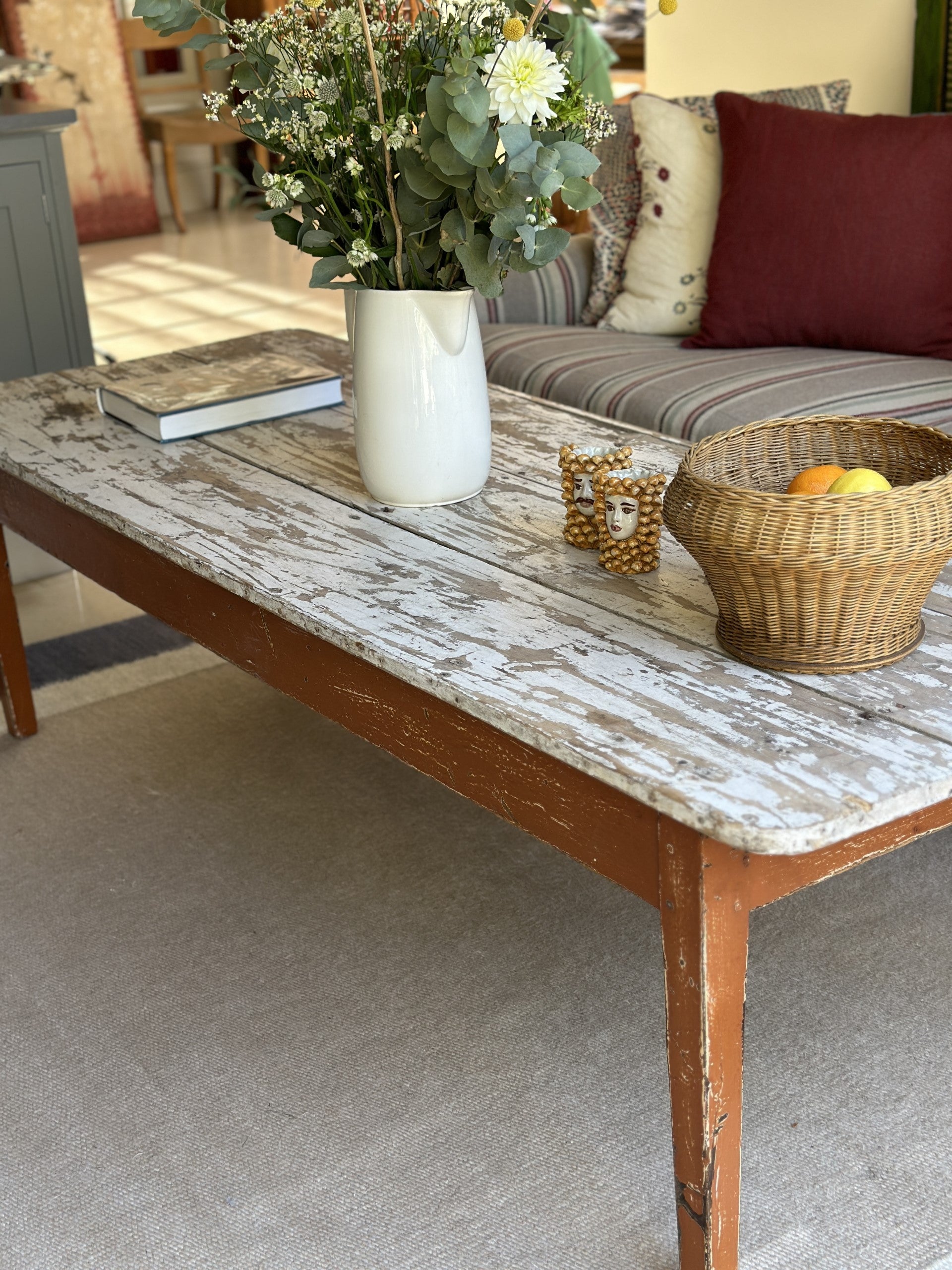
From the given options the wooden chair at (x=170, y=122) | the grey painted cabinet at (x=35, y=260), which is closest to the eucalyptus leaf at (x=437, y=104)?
the grey painted cabinet at (x=35, y=260)

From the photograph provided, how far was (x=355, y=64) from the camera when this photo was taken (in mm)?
1391

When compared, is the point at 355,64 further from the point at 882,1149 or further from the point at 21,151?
the point at 21,151

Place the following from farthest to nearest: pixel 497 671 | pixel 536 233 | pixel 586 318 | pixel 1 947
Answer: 1. pixel 586 318
2. pixel 1 947
3. pixel 536 233
4. pixel 497 671

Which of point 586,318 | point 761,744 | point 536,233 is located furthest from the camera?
point 586,318

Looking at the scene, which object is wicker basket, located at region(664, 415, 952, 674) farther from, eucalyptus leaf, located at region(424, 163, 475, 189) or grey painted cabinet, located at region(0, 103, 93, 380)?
grey painted cabinet, located at region(0, 103, 93, 380)

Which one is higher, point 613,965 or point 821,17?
point 821,17

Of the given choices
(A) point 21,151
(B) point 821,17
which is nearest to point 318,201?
(A) point 21,151

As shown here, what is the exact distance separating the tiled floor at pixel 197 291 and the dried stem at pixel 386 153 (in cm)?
290

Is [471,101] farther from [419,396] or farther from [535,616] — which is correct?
[535,616]

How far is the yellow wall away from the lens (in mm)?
2850

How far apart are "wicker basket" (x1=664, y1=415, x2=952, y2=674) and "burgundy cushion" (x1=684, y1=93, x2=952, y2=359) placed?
115 centimetres

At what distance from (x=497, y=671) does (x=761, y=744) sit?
23cm

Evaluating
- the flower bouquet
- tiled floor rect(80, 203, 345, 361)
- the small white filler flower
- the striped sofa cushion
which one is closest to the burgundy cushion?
the striped sofa cushion

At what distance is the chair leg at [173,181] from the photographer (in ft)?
21.0
